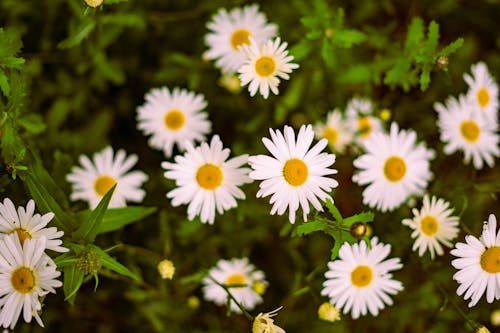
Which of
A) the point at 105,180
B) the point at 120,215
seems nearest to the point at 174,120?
the point at 105,180

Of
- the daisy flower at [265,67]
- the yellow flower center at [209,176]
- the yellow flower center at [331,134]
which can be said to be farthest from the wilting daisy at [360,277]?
the yellow flower center at [331,134]

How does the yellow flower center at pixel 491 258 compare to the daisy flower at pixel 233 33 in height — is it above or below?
below

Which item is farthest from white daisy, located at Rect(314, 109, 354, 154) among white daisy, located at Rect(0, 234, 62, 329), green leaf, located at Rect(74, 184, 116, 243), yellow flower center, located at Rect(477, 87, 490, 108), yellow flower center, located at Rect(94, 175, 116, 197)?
white daisy, located at Rect(0, 234, 62, 329)

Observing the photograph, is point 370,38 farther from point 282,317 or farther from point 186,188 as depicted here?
point 282,317

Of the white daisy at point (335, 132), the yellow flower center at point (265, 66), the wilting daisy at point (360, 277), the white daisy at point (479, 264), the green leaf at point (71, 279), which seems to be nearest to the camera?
the green leaf at point (71, 279)

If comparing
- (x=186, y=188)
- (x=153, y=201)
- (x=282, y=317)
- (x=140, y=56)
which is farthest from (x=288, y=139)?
(x=140, y=56)

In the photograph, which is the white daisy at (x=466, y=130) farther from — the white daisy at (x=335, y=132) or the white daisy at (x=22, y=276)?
the white daisy at (x=22, y=276)
